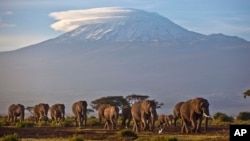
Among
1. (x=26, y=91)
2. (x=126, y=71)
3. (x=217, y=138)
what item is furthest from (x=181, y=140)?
(x=126, y=71)

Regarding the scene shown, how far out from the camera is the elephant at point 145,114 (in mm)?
34469

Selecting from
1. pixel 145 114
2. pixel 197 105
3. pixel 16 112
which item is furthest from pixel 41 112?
pixel 197 105

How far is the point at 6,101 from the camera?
133125 mm

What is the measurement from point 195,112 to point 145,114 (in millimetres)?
3945

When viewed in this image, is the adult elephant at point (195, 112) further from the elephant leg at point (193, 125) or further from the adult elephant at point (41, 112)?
the adult elephant at point (41, 112)

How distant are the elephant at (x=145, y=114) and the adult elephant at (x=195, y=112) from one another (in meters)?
1.75

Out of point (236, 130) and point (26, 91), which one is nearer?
point (236, 130)

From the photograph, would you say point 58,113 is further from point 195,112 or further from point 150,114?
point 195,112

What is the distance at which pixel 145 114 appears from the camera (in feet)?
115

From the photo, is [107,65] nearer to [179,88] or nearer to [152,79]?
[152,79]

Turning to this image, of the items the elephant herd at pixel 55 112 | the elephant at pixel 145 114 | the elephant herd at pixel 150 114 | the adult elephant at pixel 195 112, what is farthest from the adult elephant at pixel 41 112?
the adult elephant at pixel 195 112

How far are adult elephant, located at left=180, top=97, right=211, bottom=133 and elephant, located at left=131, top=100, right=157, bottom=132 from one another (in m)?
1.75

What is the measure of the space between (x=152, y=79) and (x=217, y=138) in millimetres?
154937

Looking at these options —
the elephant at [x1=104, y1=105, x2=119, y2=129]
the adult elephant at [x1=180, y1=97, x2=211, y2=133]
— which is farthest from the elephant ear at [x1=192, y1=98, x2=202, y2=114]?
the elephant at [x1=104, y1=105, x2=119, y2=129]
